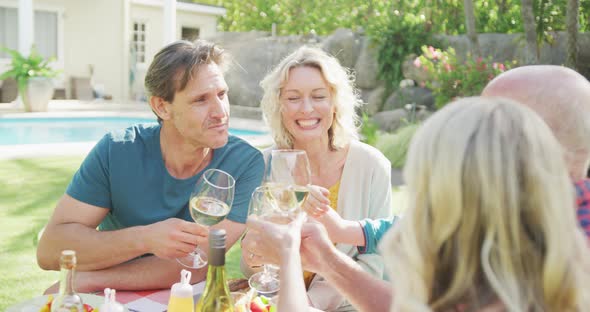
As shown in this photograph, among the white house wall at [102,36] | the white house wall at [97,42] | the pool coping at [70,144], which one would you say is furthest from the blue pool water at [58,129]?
the white house wall at [97,42]

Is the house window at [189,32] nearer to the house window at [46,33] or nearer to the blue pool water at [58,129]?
the house window at [46,33]

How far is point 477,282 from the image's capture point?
1.17 meters

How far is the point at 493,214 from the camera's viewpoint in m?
1.10

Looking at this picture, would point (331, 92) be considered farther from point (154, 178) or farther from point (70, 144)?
point (70, 144)

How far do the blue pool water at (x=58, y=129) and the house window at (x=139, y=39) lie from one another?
6222mm

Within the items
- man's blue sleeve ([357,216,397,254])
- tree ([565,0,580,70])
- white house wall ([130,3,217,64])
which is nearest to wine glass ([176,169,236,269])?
man's blue sleeve ([357,216,397,254])

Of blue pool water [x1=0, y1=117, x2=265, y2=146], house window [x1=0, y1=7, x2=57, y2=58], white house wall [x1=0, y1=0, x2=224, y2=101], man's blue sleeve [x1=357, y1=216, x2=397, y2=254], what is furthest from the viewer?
white house wall [x1=0, y1=0, x2=224, y2=101]

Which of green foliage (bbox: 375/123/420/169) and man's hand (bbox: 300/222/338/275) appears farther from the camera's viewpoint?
green foliage (bbox: 375/123/420/169)

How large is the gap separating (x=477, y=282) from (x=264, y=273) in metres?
1.01

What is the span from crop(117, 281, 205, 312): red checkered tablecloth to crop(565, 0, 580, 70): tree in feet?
31.2

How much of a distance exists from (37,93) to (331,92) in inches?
501

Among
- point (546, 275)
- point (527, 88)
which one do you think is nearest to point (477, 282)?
point (546, 275)

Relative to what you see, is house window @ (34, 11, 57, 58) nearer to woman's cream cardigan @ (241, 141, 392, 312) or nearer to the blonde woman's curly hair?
the blonde woman's curly hair

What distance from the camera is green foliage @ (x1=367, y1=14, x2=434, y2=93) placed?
45.8 feet
